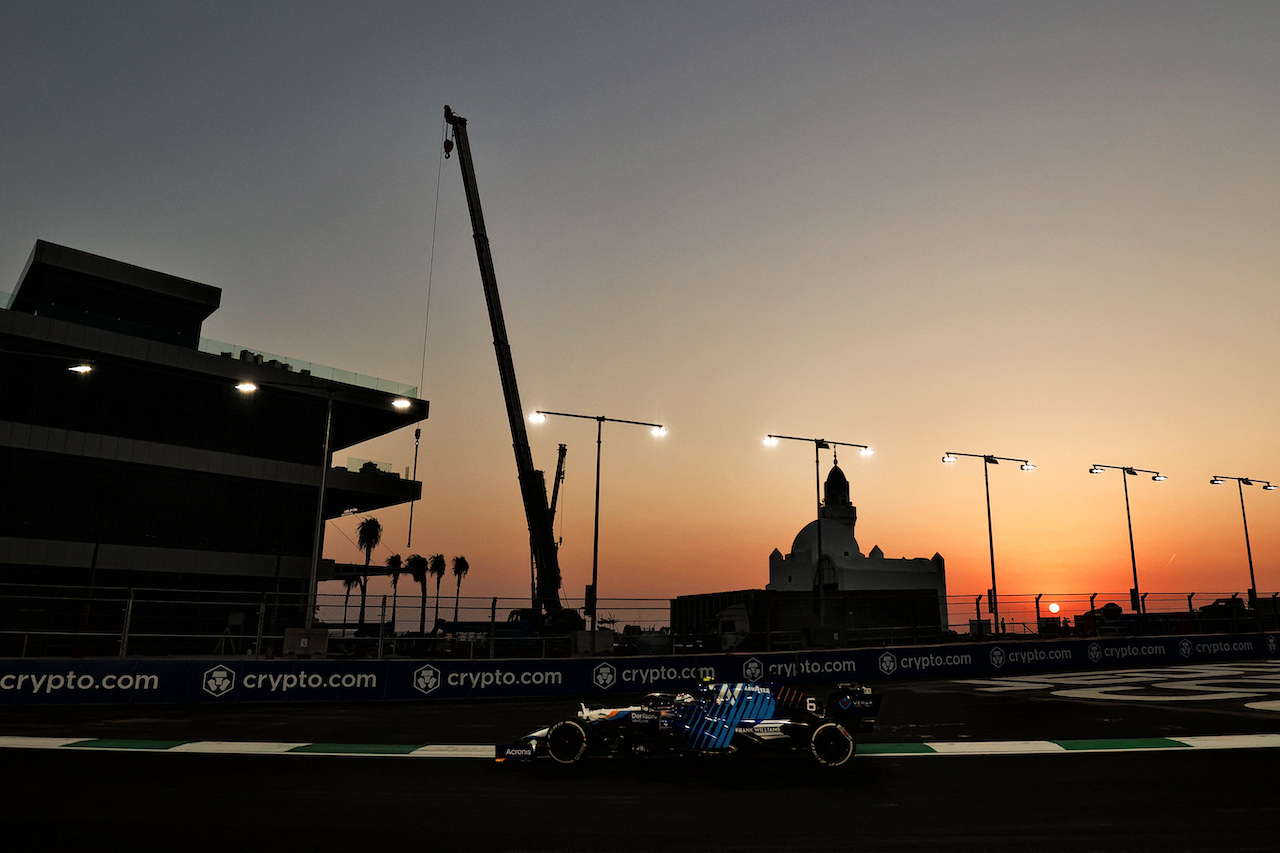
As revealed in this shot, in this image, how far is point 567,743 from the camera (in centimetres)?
1088

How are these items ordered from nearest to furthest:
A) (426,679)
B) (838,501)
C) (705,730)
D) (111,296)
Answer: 1. (705,730)
2. (426,679)
3. (111,296)
4. (838,501)

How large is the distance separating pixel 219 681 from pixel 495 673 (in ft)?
20.9

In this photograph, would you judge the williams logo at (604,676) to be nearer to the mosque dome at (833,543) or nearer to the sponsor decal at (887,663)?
the sponsor decal at (887,663)

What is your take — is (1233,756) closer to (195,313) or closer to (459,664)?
(459,664)

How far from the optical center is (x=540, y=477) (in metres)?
43.8

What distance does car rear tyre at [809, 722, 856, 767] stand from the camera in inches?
418

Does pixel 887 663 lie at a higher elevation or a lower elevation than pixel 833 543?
lower

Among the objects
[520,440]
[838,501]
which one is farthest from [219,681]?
[838,501]

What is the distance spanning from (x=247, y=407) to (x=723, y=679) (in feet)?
119

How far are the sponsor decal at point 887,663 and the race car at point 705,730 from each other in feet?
47.3

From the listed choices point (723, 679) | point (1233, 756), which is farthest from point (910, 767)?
point (723, 679)

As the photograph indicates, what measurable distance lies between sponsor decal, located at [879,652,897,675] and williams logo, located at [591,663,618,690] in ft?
28.8

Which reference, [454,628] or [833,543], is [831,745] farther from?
[833,543]

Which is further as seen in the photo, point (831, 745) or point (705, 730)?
point (705, 730)
